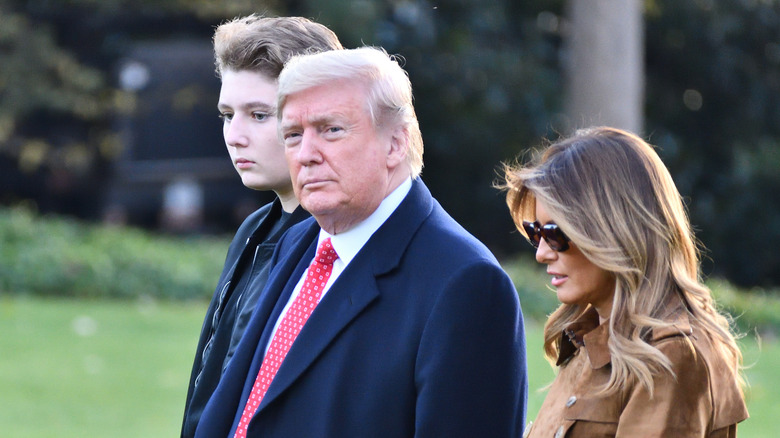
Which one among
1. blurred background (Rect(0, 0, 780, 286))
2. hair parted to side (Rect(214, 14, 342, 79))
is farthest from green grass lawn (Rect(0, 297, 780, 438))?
blurred background (Rect(0, 0, 780, 286))

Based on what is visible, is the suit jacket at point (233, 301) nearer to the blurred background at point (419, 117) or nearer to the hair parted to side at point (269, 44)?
the hair parted to side at point (269, 44)

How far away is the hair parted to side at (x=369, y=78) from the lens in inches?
89.5

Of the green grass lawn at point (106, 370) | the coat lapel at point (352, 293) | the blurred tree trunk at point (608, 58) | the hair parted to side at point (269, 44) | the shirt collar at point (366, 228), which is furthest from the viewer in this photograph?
the blurred tree trunk at point (608, 58)

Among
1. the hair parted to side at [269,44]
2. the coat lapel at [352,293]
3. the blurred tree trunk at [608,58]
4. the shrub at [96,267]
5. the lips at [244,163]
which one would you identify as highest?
the shrub at [96,267]

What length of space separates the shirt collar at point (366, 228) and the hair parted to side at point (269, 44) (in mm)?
586

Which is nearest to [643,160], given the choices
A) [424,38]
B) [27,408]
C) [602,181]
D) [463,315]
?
→ [602,181]

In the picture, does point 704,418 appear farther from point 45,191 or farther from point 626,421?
point 45,191

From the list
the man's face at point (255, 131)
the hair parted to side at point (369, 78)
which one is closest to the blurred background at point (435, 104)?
the man's face at point (255, 131)

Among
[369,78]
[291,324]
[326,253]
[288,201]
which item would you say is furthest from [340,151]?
[288,201]

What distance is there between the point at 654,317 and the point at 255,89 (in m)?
1.21

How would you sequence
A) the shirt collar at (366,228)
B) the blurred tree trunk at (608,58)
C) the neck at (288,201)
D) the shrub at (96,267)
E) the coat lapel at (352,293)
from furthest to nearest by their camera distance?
the shrub at (96,267) → the blurred tree trunk at (608,58) → the neck at (288,201) → the shirt collar at (366,228) → the coat lapel at (352,293)

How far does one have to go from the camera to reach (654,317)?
227 cm

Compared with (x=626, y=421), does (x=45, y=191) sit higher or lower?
higher

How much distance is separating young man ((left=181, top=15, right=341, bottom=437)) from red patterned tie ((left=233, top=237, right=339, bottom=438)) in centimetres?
30
